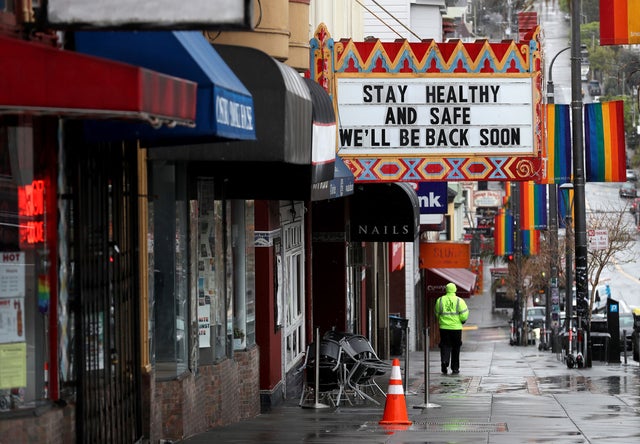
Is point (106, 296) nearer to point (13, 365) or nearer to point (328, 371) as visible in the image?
point (13, 365)

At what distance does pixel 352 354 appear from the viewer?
55.9 feet

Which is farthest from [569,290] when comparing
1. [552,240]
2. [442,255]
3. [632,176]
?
[632,176]

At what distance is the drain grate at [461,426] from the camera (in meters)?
13.6

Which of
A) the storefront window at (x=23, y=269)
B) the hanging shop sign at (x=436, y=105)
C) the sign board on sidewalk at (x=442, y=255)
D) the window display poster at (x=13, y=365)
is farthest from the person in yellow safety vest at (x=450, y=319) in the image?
the sign board on sidewalk at (x=442, y=255)

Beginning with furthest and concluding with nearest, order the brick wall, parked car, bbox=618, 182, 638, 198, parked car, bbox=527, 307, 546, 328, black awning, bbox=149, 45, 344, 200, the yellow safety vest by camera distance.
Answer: parked car, bbox=618, 182, 638, 198 < parked car, bbox=527, 307, 546, 328 < the yellow safety vest < the brick wall < black awning, bbox=149, 45, 344, 200

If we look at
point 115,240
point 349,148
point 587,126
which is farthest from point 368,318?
point 115,240

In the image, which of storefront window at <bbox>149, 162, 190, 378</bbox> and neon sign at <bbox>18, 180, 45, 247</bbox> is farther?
storefront window at <bbox>149, 162, 190, 378</bbox>

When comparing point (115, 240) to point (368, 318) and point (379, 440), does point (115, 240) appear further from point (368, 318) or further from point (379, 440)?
point (368, 318)

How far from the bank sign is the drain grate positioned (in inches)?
208

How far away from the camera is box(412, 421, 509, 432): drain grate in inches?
535

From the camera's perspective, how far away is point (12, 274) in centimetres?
882

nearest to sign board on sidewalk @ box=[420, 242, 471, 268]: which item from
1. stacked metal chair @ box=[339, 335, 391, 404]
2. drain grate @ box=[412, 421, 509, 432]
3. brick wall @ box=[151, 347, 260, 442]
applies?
stacked metal chair @ box=[339, 335, 391, 404]

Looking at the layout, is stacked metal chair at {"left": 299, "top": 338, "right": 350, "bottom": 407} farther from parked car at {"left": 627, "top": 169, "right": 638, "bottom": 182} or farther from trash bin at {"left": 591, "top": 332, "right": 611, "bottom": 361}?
parked car at {"left": 627, "top": 169, "right": 638, "bottom": 182}

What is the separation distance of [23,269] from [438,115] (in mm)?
10596
